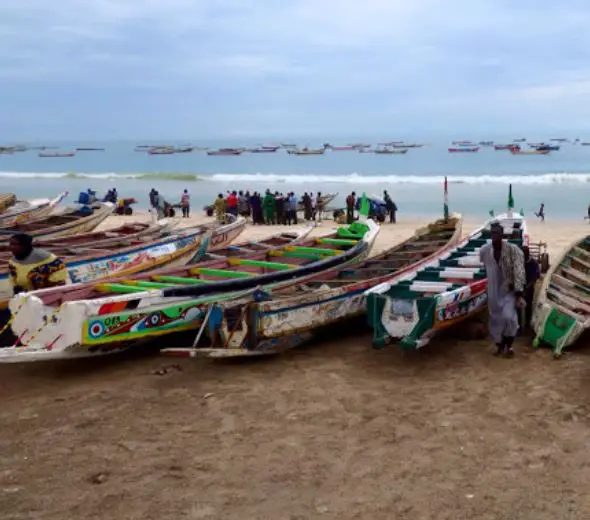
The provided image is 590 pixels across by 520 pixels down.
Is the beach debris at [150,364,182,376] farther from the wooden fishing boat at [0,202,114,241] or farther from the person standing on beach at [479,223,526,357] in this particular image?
the wooden fishing boat at [0,202,114,241]

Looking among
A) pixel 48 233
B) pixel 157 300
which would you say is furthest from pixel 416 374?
pixel 48 233

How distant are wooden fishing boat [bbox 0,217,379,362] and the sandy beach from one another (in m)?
0.45

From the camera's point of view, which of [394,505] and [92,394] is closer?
[394,505]

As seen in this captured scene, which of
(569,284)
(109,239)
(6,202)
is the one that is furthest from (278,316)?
(6,202)

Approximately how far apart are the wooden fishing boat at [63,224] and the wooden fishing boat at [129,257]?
3008 mm

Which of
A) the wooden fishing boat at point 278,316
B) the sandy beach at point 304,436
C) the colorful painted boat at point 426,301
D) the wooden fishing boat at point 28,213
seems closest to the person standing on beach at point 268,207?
the wooden fishing boat at point 28,213

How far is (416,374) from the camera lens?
7.07 meters

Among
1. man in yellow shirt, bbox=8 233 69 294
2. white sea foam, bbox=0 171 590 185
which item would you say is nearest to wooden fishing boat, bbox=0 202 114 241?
man in yellow shirt, bbox=8 233 69 294

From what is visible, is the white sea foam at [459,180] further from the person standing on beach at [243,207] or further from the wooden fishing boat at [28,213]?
the wooden fishing boat at [28,213]

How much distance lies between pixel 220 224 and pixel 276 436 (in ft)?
31.0

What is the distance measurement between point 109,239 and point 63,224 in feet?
12.7

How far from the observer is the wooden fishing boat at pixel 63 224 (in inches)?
559

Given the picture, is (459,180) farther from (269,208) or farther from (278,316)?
(278,316)

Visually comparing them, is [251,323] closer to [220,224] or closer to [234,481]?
[234,481]
